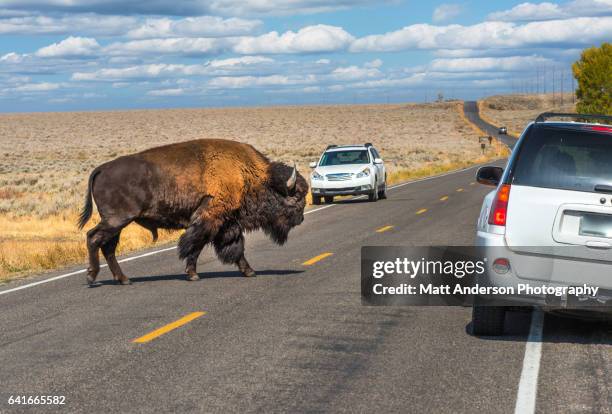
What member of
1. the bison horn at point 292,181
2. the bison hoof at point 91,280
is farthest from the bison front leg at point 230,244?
the bison hoof at point 91,280

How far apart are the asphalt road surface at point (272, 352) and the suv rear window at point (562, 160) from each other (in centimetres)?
136

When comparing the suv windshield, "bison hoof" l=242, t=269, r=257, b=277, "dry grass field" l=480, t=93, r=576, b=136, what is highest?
"bison hoof" l=242, t=269, r=257, b=277

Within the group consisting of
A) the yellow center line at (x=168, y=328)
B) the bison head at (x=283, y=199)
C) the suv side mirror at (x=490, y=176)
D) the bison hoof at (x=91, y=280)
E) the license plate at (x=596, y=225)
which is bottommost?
the bison hoof at (x=91, y=280)

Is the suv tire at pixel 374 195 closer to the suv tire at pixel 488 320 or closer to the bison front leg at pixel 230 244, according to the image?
the bison front leg at pixel 230 244

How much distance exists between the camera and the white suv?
→ 91.2 ft

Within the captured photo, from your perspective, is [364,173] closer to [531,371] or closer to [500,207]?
[500,207]

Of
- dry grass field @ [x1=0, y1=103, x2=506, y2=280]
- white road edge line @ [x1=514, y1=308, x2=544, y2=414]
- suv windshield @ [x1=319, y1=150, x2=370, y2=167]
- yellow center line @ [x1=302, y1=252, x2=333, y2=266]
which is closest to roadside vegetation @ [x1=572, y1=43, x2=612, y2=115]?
dry grass field @ [x1=0, y1=103, x2=506, y2=280]

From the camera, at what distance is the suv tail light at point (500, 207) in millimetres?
7684

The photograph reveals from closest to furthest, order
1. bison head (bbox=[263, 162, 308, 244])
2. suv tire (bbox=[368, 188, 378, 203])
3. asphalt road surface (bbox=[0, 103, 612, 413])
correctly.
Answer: asphalt road surface (bbox=[0, 103, 612, 413]), bison head (bbox=[263, 162, 308, 244]), suv tire (bbox=[368, 188, 378, 203])

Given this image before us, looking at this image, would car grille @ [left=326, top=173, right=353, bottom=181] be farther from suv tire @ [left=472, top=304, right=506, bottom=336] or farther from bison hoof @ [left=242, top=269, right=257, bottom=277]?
suv tire @ [left=472, top=304, right=506, bottom=336]

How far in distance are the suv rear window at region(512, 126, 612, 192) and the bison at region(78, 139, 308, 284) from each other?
5.32m

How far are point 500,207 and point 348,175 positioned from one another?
66.4 ft

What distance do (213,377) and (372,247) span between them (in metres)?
9.06

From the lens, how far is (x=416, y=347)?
7.82 m
